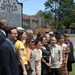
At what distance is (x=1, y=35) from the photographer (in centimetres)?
510

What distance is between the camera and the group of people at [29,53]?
5148 mm

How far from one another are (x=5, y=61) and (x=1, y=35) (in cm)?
42

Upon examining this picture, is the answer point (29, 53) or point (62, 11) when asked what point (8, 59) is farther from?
point (62, 11)

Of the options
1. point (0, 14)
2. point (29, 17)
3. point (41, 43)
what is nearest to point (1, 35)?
point (0, 14)

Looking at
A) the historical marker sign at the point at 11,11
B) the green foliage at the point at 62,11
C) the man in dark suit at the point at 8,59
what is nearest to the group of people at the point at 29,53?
the man in dark suit at the point at 8,59

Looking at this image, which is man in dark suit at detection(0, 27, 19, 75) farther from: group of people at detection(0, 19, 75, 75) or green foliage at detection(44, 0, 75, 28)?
green foliage at detection(44, 0, 75, 28)

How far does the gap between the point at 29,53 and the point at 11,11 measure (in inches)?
50.1

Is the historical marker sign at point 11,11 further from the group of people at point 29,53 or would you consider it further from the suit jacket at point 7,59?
the suit jacket at point 7,59

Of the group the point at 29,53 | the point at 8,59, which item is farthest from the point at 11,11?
the point at 8,59

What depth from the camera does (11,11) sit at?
26.4 ft

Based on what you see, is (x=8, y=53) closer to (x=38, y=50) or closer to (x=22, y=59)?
(x=22, y=59)

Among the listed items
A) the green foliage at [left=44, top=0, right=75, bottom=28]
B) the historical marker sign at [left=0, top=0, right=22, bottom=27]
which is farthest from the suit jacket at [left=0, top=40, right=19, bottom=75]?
the green foliage at [left=44, top=0, right=75, bottom=28]

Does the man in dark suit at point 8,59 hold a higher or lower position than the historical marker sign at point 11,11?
lower

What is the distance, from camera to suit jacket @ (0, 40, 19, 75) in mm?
5090
